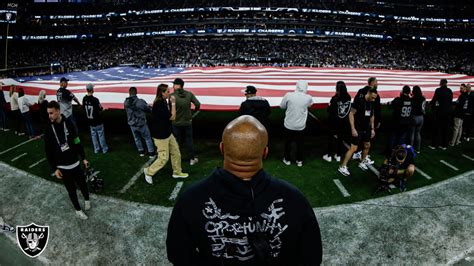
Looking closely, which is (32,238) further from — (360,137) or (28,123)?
(360,137)

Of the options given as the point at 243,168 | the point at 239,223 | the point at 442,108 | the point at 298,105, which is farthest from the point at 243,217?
the point at 442,108

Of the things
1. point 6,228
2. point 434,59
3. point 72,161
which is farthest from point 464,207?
point 434,59

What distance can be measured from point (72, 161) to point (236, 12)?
4650 cm

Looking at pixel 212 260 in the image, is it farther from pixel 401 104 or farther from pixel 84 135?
pixel 84 135

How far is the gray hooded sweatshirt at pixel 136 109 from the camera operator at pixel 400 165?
4.69 m

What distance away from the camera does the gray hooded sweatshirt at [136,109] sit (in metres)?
5.91

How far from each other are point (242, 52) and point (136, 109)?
37.1m

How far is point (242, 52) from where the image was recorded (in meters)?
41.1

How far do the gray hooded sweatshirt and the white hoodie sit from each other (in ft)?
9.53

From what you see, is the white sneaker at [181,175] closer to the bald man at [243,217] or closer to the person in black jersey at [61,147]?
the person in black jersey at [61,147]

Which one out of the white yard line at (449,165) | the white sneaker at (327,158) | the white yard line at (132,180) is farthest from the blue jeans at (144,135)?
the white yard line at (449,165)

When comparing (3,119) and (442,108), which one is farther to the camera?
(3,119)

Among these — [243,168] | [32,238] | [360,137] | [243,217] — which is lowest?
[32,238]

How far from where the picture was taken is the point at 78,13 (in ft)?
161
